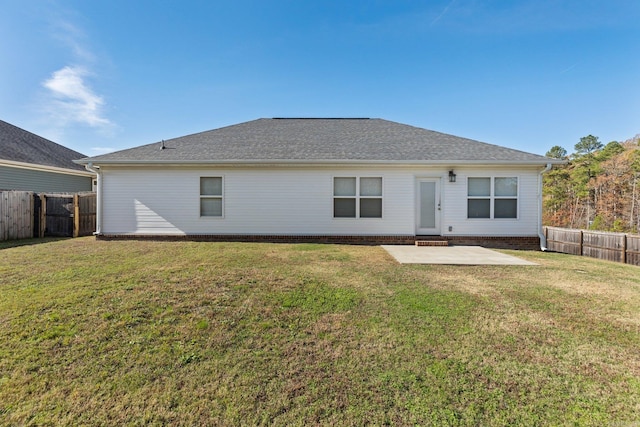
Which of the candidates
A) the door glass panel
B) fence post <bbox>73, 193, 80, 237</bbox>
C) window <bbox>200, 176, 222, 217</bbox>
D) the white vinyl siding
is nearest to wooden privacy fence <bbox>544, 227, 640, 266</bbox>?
the white vinyl siding

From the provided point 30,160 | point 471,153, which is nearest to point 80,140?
point 30,160

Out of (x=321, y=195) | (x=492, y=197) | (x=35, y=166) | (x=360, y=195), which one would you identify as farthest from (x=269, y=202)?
(x=35, y=166)

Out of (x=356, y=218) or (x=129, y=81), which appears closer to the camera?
(x=356, y=218)

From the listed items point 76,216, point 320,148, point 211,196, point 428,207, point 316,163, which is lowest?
point 76,216

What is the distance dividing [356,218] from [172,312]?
655cm

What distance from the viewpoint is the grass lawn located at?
1.90 m

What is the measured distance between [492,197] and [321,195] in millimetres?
5657

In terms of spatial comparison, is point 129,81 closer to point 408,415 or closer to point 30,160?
point 30,160

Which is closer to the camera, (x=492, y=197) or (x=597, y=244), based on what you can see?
(x=597, y=244)

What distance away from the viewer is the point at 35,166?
13039 millimetres

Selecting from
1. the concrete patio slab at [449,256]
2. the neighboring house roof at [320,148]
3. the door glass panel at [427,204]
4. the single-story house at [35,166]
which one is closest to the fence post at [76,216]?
the neighboring house roof at [320,148]

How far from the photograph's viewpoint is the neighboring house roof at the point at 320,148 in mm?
8664

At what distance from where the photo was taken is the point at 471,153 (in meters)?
8.98

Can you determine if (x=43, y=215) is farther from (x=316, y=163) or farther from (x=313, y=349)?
(x=313, y=349)
